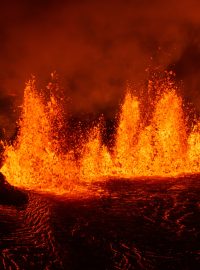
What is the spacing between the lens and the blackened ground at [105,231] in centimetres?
937

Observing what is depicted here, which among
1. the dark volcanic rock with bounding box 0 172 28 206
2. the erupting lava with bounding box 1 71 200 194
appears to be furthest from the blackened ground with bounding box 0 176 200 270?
the erupting lava with bounding box 1 71 200 194

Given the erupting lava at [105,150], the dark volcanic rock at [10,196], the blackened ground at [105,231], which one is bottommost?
the blackened ground at [105,231]

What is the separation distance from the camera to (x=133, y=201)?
15203 mm

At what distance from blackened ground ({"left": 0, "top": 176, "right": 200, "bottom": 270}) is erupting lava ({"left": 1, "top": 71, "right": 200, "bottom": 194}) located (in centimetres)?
354

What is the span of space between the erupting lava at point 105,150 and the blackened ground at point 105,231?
3537 mm

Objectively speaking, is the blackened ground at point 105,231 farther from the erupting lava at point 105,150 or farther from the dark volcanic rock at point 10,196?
the erupting lava at point 105,150

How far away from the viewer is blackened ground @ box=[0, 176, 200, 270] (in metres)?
9.37

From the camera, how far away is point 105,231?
37.7 ft

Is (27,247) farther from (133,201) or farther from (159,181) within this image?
(159,181)

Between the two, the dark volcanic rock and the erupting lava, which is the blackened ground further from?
the erupting lava

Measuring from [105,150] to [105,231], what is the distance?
1730 cm

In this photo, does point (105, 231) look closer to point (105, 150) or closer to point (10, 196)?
point (10, 196)

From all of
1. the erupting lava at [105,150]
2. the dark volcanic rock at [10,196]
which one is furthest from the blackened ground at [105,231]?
the erupting lava at [105,150]

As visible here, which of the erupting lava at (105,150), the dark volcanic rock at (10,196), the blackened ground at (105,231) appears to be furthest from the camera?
the erupting lava at (105,150)
